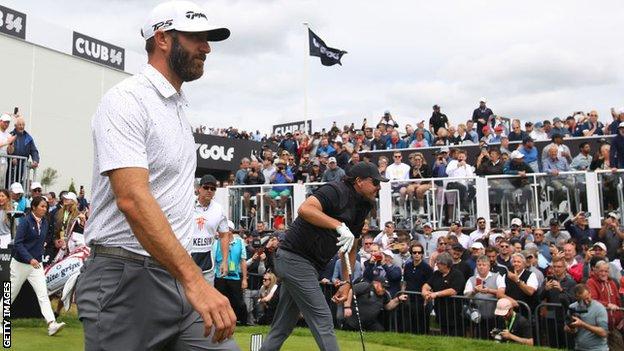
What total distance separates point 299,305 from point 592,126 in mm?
14446

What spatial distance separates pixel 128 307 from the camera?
9.39 ft

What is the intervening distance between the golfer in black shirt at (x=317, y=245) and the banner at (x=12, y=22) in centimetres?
4022

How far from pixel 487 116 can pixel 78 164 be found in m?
35.4

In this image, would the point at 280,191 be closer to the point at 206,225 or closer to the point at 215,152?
the point at 206,225

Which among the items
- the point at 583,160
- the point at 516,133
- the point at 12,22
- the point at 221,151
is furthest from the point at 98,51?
the point at 583,160

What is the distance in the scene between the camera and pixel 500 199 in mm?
16031

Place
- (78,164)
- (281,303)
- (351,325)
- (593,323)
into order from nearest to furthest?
(281,303)
(593,323)
(351,325)
(78,164)

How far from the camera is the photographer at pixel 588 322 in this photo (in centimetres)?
1015

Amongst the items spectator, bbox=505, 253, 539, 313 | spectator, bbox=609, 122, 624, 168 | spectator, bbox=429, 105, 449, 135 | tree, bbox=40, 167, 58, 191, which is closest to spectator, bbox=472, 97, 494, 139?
spectator, bbox=429, 105, 449, 135

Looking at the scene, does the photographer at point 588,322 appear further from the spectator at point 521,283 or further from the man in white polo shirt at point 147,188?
the man in white polo shirt at point 147,188

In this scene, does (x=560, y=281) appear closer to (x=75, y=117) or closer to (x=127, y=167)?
(x=127, y=167)

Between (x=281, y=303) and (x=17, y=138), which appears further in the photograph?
(x=17, y=138)

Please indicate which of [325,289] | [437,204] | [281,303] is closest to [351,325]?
[325,289]

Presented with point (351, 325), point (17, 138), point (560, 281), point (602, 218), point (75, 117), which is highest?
point (75, 117)
